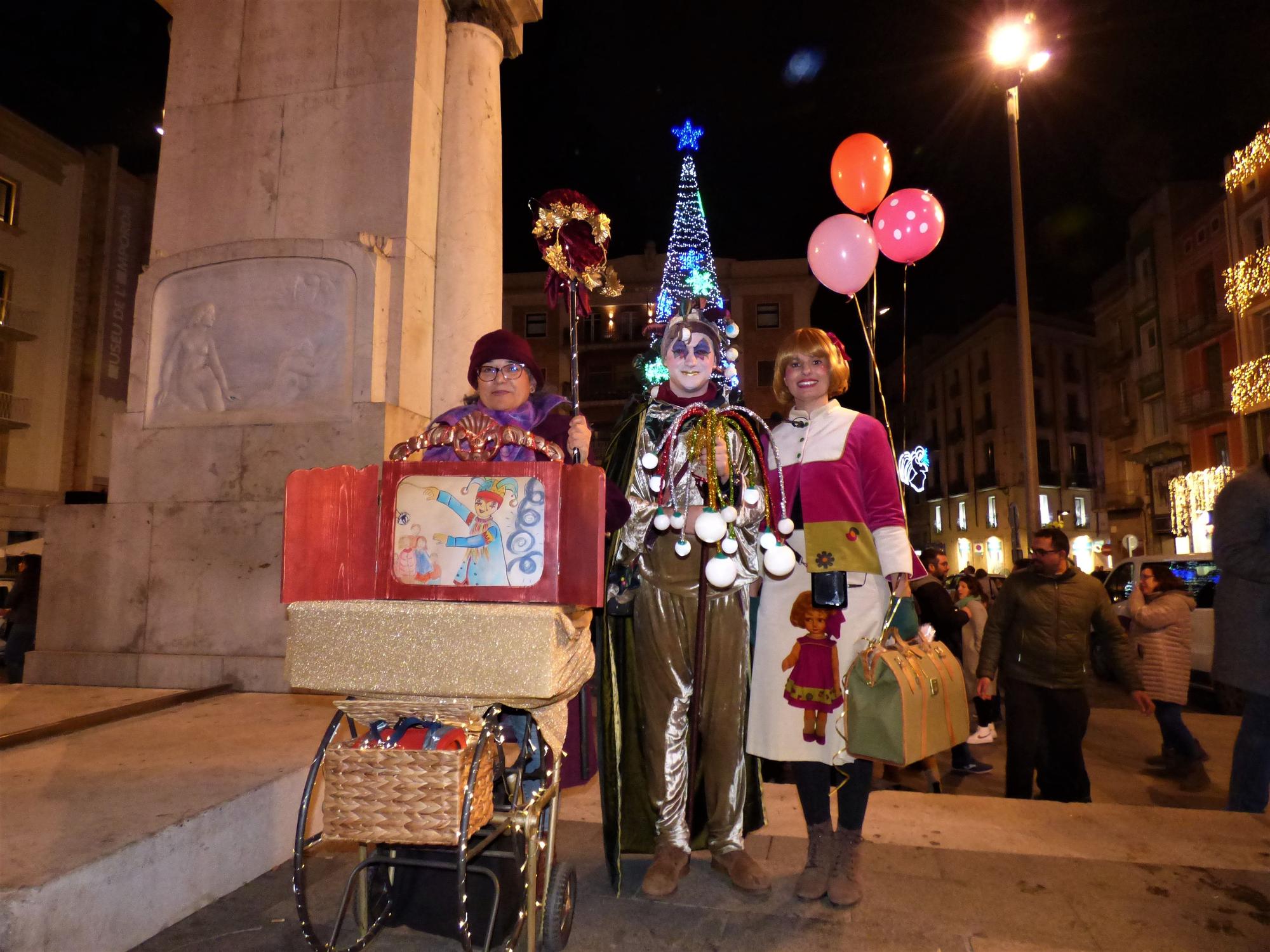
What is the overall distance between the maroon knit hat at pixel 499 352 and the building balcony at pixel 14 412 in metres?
24.3

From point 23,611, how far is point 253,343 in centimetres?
507

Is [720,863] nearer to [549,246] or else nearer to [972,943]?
[972,943]

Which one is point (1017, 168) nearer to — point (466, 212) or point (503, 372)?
point (466, 212)

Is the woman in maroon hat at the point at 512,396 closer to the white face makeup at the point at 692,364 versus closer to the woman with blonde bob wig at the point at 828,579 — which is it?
the white face makeup at the point at 692,364

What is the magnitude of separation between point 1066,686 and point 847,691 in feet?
9.52

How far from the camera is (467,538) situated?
2.23m

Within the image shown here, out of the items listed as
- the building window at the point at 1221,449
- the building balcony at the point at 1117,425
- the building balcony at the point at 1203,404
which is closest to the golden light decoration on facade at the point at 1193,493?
the building window at the point at 1221,449

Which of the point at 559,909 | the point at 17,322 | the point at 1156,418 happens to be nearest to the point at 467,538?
the point at 559,909

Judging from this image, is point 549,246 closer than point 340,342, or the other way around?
point 549,246

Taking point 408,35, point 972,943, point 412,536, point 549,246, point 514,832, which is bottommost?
point 972,943

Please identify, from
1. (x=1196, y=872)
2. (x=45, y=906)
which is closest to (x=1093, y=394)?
(x=1196, y=872)

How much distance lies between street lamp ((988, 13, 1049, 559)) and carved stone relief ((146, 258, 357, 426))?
6870 mm

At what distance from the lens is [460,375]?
5.70 m

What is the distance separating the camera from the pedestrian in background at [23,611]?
25.0 ft
